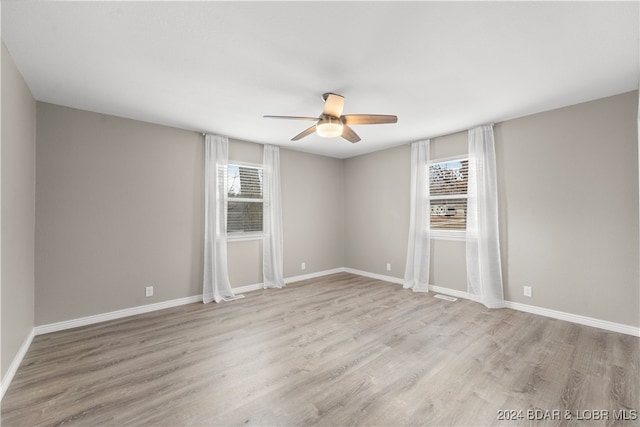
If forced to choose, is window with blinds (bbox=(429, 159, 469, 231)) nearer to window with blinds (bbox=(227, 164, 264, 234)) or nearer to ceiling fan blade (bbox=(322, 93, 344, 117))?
ceiling fan blade (bbox=(322, 93, 344, 117))

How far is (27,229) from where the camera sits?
2.71 m

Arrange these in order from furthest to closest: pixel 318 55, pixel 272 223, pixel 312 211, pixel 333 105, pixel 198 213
→ 1. pixel 312 211
2. pixel 272 223
3. pixel 198 213
4. pixel 333 105
5. pixel 318 55

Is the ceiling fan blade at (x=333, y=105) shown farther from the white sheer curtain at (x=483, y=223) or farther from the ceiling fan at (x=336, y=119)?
the white sheer curtain at (x=483, y=223)

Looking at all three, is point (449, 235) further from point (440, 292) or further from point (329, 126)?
point (329, 126)

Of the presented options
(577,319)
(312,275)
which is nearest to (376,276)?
(312,275)

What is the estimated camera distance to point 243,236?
4.63 m

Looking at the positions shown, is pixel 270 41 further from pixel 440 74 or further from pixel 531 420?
pixel 531 420

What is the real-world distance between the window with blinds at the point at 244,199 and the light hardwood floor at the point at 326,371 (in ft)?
5.42

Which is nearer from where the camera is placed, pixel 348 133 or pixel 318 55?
Result: pixel 318 55

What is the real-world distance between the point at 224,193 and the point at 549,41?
416 cm

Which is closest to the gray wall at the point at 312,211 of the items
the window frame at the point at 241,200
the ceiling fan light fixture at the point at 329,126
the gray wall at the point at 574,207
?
the window frame at the point at 241,200

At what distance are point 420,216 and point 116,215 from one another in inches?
179

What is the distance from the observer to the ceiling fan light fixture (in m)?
2.73

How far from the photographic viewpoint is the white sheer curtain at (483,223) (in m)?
3.75
